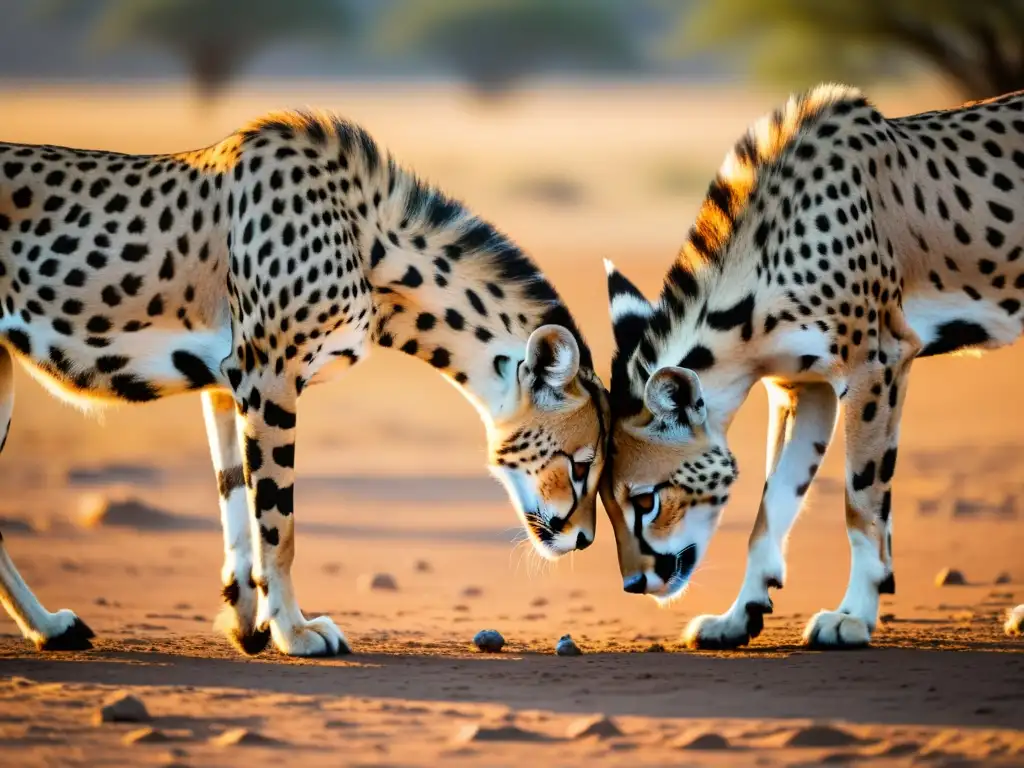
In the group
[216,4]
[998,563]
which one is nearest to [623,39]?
[216,4]

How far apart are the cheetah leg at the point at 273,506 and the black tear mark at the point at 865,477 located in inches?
94.6

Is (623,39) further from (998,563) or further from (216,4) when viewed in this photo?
(998,563)

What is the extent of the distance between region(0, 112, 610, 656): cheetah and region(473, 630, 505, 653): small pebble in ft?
1.91

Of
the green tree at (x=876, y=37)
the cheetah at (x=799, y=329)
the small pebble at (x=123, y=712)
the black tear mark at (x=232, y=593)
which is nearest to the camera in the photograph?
the small pebble at (x=123, y=712)

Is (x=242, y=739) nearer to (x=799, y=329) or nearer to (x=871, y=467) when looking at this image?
(x=799, y=329)

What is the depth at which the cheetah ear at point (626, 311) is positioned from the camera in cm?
804

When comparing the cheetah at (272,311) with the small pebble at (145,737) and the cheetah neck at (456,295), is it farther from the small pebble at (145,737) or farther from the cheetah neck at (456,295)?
the small pebble at (145,737)

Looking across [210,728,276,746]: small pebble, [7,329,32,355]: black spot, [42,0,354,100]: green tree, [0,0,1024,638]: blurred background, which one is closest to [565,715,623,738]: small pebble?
[210,728,276,746]: small pebble

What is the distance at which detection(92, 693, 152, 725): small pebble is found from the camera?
21.2 ft

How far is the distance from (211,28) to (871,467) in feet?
141

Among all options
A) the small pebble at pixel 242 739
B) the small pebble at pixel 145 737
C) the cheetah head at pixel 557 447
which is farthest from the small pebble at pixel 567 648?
the small pebble at pixel 145 737

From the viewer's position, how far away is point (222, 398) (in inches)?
328

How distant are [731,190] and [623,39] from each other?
47132 millimetres

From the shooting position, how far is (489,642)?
8.10 meters
